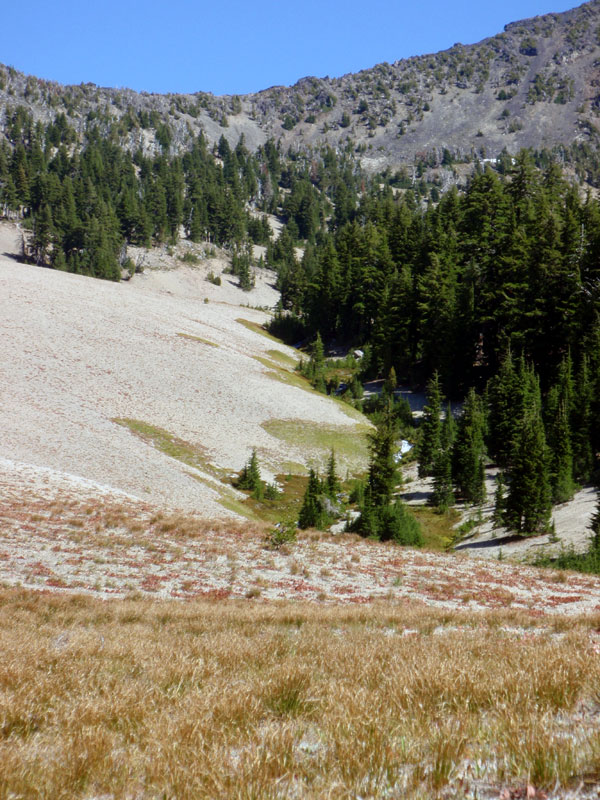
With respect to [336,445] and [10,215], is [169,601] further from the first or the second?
[10,215]

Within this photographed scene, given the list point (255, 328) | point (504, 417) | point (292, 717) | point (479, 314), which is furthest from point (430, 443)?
point (255, 328)

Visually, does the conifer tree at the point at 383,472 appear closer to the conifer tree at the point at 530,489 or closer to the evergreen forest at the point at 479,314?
the evergreen forest at the point at 479,314

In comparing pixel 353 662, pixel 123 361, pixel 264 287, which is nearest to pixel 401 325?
pixel 123 361

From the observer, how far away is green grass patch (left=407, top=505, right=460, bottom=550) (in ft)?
108

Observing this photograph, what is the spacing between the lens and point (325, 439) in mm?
55281

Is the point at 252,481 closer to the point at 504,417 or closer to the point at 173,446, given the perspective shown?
the point at 173,446

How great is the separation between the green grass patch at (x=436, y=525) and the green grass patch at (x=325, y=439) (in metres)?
11.8

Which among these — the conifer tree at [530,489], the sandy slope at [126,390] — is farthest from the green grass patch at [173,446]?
the conifer tree at [530,489]

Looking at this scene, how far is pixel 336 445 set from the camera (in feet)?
178

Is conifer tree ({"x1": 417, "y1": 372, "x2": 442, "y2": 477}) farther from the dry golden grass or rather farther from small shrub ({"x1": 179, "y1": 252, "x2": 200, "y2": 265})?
small shrub ({"x1": 179, "y1": 252, "x2": 200, "y2": 265})

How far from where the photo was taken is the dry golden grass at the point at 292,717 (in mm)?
2744

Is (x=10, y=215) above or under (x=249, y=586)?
above

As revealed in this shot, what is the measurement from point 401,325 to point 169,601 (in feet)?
218

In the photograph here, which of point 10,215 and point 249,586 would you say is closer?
point 249,586
